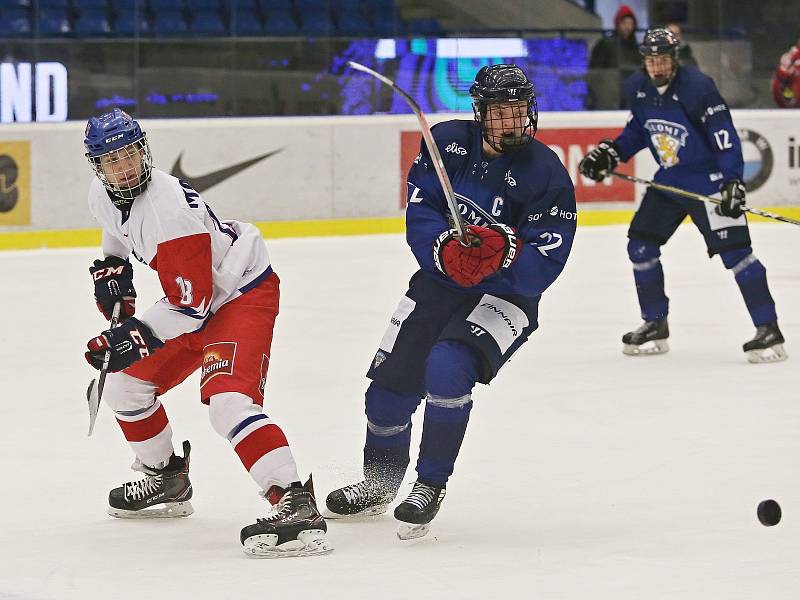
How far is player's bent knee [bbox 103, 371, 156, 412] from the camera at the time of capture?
339 centimetres

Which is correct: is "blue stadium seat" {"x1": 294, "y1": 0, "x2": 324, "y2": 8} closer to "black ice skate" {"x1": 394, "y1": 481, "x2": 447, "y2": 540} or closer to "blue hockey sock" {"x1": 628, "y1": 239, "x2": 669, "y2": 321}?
"blue hockey sock" {"x1": 628, "y1": 239, "x2": 669, "y2": 321}

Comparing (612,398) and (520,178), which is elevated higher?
(520,178)

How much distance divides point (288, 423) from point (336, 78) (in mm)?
5388

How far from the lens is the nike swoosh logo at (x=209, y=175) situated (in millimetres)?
8719

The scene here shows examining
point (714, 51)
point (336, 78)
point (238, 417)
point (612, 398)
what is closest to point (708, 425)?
point (612, 398)

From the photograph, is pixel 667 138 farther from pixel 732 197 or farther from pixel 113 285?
pixel 113 285

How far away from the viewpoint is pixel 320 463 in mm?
4012

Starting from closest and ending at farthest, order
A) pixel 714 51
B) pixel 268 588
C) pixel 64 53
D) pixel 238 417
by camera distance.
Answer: pixel 268 588
pixel 238 417
pixel 64 53
pixel 714 51

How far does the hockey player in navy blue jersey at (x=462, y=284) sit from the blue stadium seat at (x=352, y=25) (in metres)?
6.56

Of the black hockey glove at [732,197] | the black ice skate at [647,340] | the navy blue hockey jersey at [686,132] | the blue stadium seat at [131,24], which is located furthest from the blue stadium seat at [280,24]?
the black hockey glove at [732,197]

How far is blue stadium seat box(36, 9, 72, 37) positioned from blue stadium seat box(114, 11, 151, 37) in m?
0.30

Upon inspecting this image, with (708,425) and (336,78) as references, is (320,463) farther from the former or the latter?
(336,78)

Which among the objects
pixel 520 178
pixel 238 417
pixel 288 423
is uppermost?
pixel 520 178

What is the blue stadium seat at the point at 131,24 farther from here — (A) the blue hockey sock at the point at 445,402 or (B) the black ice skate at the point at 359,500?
(A) the blue hockey sock at the point at 445,402
